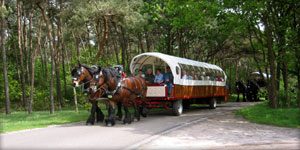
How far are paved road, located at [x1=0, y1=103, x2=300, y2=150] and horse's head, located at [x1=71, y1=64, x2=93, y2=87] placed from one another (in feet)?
5.56

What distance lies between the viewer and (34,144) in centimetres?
1138

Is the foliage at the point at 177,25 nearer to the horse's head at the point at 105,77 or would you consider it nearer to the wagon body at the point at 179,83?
the wagon body at the point at 179,83

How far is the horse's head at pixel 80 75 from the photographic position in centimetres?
1565

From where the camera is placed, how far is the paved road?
36.8 feet

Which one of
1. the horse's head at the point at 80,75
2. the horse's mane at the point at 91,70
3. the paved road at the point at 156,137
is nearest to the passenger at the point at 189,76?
the paved road at the point at 156,137

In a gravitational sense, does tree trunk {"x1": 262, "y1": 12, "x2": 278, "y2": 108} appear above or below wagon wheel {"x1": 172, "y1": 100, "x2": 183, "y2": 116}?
above

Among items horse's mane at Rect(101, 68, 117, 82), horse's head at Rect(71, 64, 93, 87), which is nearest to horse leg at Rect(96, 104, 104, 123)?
horse's mane at Rect(101, 68, 117, 82)

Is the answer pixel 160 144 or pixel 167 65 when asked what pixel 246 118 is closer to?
pixel 167 65

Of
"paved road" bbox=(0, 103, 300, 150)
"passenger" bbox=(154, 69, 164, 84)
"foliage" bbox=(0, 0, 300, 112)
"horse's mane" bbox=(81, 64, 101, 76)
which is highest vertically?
"foliage" bbox=(0, 0, 300, 112)

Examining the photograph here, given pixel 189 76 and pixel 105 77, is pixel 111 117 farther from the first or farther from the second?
pixel 189 76

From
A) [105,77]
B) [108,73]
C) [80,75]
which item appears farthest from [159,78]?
[80,75]

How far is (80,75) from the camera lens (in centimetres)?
1578

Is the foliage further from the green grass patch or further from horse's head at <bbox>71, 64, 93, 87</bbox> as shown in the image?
horse's head at <bbox>71, 64, 93, 87</bbox>

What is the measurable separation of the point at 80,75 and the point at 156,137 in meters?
4.49
